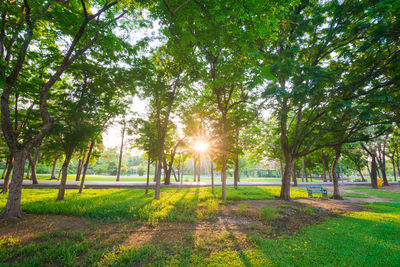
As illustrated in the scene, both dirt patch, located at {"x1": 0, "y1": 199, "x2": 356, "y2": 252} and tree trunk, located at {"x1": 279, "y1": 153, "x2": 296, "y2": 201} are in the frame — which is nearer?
dirt patch, located at {"x1": 0, "y1": 199, "x2": 356, "y2": 252}

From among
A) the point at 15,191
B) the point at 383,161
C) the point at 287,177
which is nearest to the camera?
the point at 15,191

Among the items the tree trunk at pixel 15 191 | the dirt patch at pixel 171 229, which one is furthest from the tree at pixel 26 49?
the dirt patch at pixel 171 229

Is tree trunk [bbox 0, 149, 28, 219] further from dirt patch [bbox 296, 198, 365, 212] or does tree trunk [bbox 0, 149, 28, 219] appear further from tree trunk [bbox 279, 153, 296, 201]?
dirt patch [bbox 296, 198, 365, 212]

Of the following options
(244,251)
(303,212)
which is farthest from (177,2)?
(303,212)

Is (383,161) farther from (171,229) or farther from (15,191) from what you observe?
(15,191)

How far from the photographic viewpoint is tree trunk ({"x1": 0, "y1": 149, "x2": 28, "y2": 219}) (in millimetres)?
6080

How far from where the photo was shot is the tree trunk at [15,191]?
608cm

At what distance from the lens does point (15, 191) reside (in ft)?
20.4

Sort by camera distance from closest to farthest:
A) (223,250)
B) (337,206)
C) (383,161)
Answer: (223,250)
(337,206)
(383,161)

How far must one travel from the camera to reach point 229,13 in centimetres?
445

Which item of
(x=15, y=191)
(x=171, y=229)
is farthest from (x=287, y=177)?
(x=15, y=191)

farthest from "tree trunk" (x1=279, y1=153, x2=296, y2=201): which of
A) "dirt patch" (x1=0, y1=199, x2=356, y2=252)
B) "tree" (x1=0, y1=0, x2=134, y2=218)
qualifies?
"tree" (x1=0, y1=0, x2=134, y2=218)

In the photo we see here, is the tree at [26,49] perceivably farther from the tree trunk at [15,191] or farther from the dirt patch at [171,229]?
the dirt patch at [171,229]

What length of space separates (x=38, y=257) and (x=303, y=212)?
425 inches
